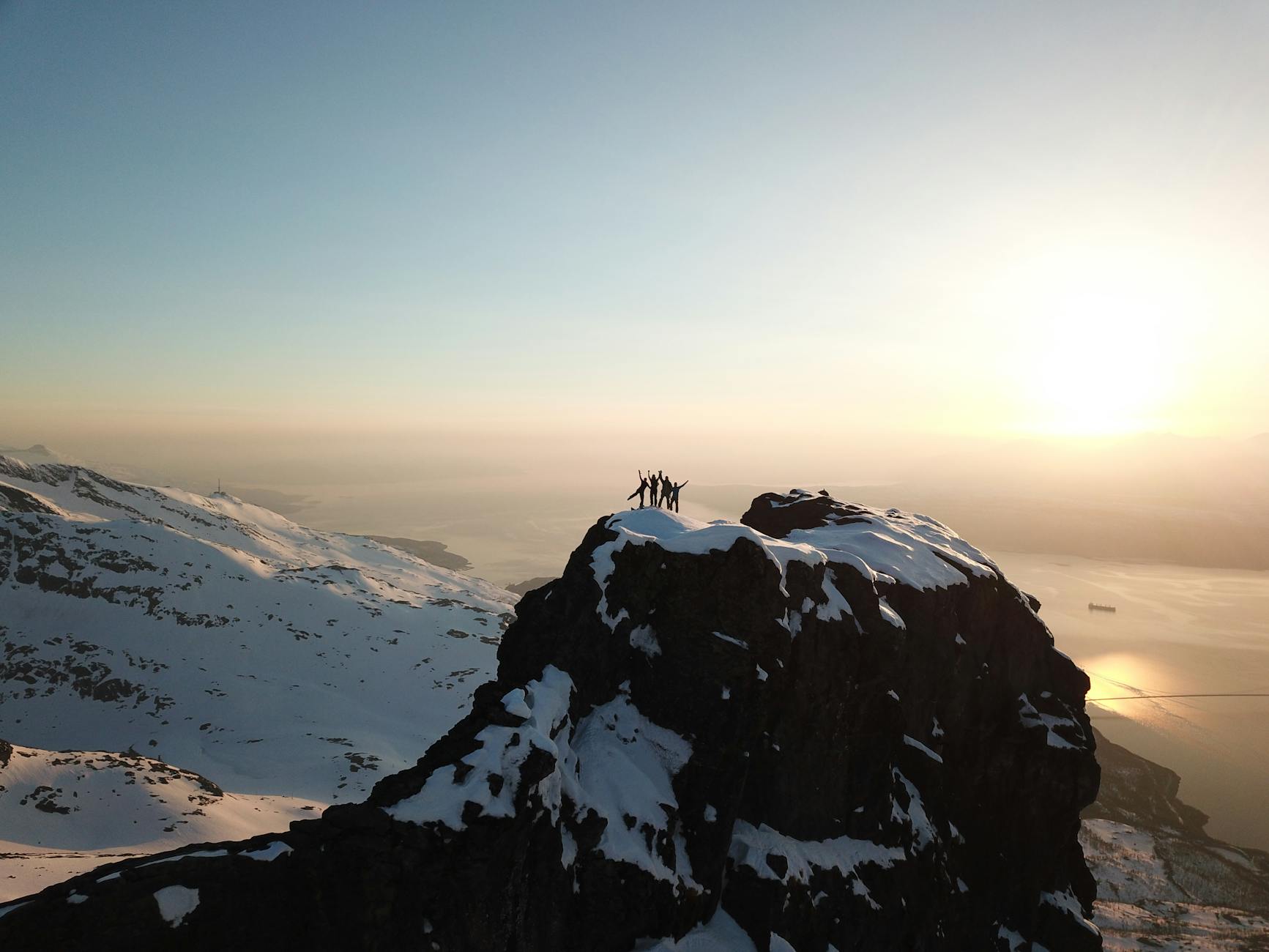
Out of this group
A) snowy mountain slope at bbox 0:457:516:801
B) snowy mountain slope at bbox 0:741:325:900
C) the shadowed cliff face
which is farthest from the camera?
snowy mountain slope at bbox 0:457:516:801

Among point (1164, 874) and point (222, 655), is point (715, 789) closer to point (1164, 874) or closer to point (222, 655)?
point (1164, 874)

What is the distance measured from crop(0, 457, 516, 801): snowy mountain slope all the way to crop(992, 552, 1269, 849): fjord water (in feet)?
333

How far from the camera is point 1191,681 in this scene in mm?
128625

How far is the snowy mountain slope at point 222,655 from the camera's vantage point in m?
72.8

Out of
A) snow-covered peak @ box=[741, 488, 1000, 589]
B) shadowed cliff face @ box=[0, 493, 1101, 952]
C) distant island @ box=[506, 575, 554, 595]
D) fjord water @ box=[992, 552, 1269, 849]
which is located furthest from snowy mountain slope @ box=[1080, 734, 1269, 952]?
distant island @ box=[506, 575, 554, 595]

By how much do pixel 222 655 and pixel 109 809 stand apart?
1733 inches

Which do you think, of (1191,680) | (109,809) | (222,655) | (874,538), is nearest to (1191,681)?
(1191,680)

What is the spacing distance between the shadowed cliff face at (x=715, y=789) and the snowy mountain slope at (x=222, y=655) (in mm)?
48575

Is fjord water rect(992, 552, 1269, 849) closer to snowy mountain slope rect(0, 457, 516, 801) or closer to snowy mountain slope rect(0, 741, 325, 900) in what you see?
snowy mountain slope rect(0, 457, 516, 801)

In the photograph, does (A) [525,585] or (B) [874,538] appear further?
(A) [525,585]

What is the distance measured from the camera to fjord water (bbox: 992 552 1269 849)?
9050cm

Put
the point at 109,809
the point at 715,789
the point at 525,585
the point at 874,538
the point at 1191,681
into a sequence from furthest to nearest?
the point at 525,585 < the point at 1191,681 < the point at 109,809 < the point at 874,538 < the point at 715,789

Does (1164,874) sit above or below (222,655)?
below

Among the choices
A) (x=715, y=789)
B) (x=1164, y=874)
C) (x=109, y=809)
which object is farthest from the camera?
(x=1164, y=874)
